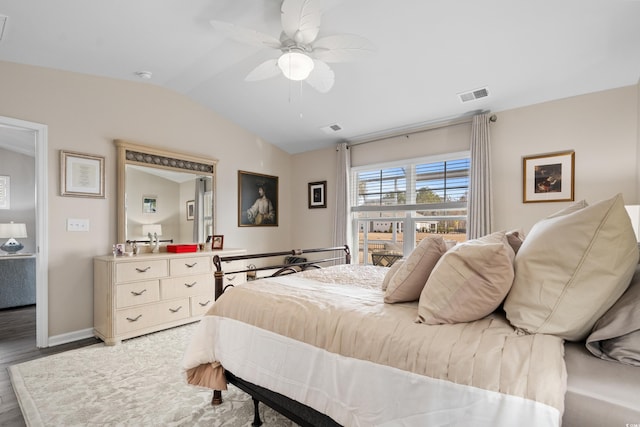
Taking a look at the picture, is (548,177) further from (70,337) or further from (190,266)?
(70,337)

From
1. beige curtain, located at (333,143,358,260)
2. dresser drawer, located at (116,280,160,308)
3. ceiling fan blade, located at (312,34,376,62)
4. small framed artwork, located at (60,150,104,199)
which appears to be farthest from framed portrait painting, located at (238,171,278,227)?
ceiling fan blade, located at (312,34,376,62)

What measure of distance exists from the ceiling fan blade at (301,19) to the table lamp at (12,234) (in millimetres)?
5592

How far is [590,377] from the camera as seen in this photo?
0.91m

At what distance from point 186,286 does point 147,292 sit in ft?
1.36

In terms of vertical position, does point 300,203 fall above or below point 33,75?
below

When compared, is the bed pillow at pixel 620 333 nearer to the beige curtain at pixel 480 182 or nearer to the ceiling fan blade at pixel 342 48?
the ceiling fan blade at pixel 342 48

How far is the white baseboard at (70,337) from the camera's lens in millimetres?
3043

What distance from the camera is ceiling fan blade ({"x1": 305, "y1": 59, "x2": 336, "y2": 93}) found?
235cm

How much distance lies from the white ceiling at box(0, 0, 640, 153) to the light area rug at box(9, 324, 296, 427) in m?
2.77

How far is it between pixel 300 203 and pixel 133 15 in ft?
11.4

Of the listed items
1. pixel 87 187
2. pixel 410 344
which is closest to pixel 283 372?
pixel 410 344

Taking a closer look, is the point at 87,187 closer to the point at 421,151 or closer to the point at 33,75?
→ the point at 33,75

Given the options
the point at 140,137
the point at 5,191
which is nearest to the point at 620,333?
the point at 140,137

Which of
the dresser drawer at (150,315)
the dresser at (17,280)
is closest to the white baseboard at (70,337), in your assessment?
the dresser drawer at (150,315)
